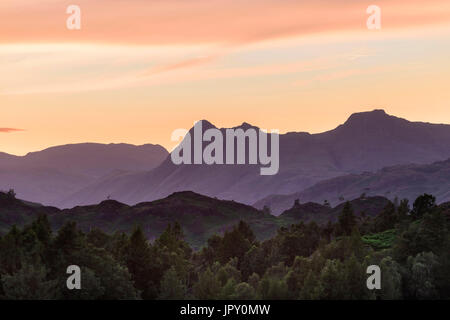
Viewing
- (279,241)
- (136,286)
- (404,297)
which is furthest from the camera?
(279,241)

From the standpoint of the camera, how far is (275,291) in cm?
12475

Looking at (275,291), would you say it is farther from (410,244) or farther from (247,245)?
(247,245)

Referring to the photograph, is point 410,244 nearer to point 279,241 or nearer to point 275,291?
point 275,291

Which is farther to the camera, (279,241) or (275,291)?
(279,241)

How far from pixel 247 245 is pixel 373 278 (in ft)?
266

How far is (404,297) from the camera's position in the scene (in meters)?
131
